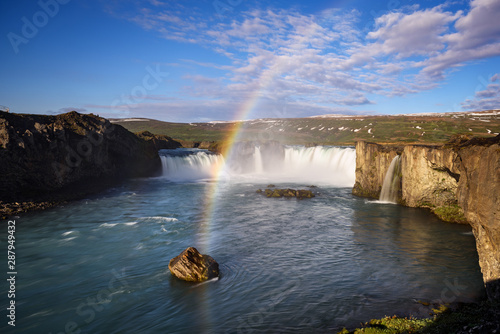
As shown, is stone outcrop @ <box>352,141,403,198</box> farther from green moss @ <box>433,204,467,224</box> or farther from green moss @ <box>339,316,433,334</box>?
green moss @ <box>339,316,433,334</box>

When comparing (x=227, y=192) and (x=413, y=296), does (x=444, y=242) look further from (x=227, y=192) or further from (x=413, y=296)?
(x=227, y=192)

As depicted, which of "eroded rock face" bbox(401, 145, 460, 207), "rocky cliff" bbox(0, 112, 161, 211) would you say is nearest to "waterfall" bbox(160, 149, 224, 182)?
"rocky cliff" bbox(0, 112, 161, 211)

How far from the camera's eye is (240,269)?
1705cm

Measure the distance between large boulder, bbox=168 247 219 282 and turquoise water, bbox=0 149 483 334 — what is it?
17.4 inches

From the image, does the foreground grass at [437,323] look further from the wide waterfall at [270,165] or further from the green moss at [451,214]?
the wide waterfall at [270,165]

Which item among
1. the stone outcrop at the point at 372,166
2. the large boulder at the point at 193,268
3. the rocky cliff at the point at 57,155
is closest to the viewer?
the large boulder at the point at 193,268

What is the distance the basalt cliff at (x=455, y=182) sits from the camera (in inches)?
448

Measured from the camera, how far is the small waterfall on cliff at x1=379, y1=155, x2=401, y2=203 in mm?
33494

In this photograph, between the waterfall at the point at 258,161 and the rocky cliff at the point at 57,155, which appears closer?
the rocky cliff at the point at 57,155

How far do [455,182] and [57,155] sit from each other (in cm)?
4596

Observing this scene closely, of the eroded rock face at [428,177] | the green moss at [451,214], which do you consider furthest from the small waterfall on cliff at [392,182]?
the green moss at [451,214]

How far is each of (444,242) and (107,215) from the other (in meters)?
30.6

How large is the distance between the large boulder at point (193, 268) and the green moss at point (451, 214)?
73.5 ft

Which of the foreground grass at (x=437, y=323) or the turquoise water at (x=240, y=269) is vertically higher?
the foreground grass at (x=437, y=323)
